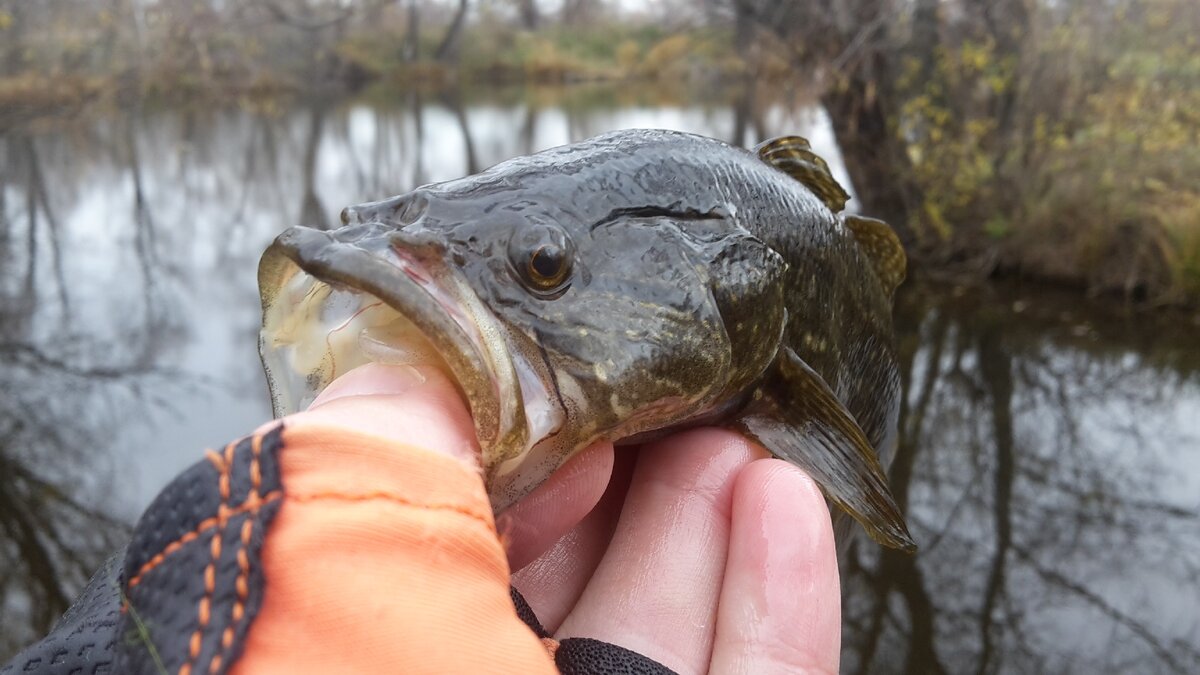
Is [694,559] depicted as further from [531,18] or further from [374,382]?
[531,18]

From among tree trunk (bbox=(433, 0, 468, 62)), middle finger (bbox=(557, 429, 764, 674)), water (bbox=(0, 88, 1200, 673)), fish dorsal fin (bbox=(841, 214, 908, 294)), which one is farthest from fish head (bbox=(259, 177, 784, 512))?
tree trunk (bbox=(433, 0, 468, 62))

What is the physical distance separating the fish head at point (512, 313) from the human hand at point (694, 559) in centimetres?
8

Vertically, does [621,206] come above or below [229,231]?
above

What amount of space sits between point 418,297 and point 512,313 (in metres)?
0.19

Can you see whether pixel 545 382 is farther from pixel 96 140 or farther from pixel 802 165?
pixel 96 140

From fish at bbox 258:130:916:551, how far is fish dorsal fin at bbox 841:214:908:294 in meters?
0.39

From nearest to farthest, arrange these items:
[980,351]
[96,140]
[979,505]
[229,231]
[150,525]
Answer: [150,525] → [979,505] → [980,351] → [229,231] → [96,140]

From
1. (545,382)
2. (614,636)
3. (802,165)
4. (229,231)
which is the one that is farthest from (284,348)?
(229,231)

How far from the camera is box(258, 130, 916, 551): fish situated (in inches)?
49.7

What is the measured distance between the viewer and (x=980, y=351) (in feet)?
26.1

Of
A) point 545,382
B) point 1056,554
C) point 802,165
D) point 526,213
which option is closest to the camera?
point 545,382

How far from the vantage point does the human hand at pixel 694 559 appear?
→ 145cm

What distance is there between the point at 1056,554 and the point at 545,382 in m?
5.37

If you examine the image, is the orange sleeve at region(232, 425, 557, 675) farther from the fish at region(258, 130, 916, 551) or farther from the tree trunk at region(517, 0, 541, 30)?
the tree trunk at region(517, 0, 541, 30)
